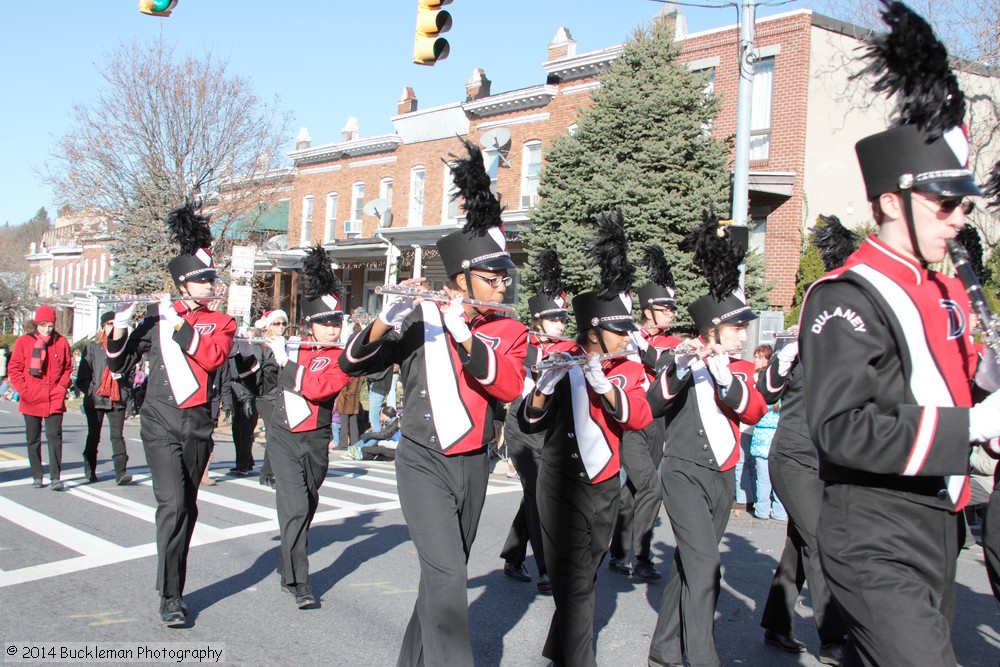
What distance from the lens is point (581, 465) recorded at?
15.5 feet

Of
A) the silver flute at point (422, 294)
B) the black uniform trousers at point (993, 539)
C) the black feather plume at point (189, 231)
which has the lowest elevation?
the black uniform trousers at point (993, 539)

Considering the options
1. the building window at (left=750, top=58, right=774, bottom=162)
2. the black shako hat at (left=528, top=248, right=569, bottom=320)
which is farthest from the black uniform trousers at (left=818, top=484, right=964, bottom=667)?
the building window at (left=750, top=58, right=774, bottom=162)

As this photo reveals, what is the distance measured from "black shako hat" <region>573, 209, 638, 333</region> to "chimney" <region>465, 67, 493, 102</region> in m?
23.4

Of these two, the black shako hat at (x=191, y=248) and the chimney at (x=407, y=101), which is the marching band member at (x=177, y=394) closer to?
the black shako hat at (x=191, y=248)

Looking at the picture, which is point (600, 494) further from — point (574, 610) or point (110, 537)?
point (110, 537)

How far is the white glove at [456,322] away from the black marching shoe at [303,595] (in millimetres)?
2851

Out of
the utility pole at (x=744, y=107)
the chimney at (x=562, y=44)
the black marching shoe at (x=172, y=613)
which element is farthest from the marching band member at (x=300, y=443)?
the chimney at (x=562, y=44)

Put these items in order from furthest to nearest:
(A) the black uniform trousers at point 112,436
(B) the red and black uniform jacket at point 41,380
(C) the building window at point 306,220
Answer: (C) the building window at point 306,220 → (A) the black uniform trousers at point 112,436 → (B) the red and black uniform jacket at point 41,380

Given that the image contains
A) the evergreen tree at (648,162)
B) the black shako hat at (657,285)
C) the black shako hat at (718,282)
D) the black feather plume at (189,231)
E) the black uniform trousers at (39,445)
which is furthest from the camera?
the evergreen tree at (648,162)

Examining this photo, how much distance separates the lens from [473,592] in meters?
6.73

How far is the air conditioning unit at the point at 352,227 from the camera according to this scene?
31.8m

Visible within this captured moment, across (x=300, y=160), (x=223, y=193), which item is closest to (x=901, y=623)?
(x=223, y=193)

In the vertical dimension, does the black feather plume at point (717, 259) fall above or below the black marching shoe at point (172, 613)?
above

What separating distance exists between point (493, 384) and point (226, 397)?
9937 millimetres
